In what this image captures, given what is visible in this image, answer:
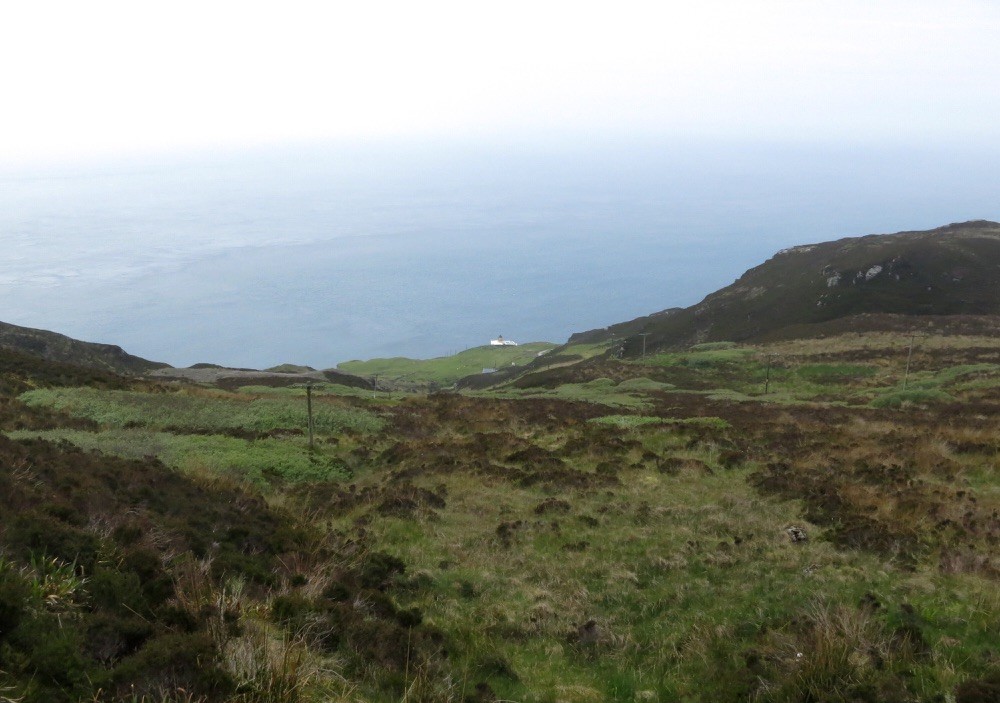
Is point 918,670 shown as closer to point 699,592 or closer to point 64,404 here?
point 699,592

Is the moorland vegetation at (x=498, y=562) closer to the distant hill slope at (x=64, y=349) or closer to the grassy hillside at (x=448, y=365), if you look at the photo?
the distant hill slope at (x=64, y=349)

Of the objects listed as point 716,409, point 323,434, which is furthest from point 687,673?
point 716,409

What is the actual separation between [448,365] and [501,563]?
130859 mm

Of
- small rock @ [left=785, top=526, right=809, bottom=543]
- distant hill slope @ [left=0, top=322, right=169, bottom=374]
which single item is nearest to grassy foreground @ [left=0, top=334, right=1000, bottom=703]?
small rock @ [left=785, top=526, right=809, bottom=543]

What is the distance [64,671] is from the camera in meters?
5.39

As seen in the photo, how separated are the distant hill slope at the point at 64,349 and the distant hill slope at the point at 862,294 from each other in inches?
2598

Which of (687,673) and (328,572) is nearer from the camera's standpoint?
(687,673)

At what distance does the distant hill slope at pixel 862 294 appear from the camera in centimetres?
7894

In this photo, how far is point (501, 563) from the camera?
41.1 ft

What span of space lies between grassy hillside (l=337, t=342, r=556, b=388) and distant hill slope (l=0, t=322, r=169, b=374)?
51286mm

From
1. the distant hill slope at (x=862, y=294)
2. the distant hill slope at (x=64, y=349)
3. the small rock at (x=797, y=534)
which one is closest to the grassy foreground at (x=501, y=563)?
the small rock at (x=797, y=534)

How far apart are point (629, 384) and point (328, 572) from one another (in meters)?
40.8

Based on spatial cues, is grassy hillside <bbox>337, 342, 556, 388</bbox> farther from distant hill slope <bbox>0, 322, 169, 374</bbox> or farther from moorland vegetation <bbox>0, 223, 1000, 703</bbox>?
moorland vegetation <bbox>0, 223, 1000, 703</bbox>

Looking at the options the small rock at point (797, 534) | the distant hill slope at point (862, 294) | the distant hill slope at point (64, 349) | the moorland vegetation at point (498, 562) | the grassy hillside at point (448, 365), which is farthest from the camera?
the grassy hillside at point (448, 365)
